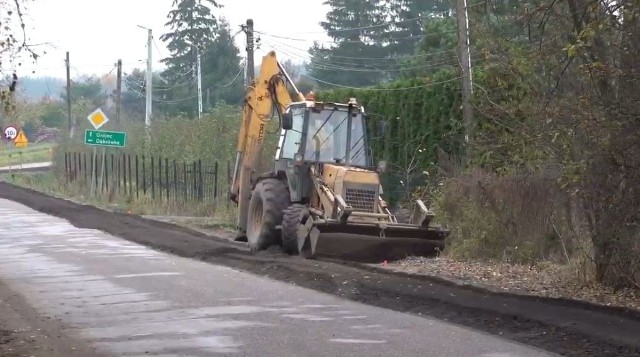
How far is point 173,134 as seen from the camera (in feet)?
138

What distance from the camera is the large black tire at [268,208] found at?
19906mm

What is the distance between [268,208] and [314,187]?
1045mm

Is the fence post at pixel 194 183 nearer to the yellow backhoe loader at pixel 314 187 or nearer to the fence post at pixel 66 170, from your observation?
the yellow backhoe loader at pixel 314 187

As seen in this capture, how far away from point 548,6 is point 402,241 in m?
7.59

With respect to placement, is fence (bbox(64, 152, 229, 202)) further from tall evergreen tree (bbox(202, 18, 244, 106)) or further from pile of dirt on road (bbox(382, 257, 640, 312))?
tall evergreen tree (bbox(202, 18, 244, 106))

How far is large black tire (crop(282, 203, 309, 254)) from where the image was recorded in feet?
61.6

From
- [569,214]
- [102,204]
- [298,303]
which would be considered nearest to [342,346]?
[298,303]

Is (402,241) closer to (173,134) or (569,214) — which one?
(569,214)

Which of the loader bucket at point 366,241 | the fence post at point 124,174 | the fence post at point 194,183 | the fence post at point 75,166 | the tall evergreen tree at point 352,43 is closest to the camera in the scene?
the loader bucket at point 366,241

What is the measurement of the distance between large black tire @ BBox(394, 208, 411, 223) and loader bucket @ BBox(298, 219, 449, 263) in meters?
2.70

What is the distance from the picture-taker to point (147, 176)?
4312 centimetres

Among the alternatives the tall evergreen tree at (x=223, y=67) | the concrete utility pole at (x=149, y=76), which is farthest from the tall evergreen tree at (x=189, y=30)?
the concrete utility pole at (x=149, y=76)

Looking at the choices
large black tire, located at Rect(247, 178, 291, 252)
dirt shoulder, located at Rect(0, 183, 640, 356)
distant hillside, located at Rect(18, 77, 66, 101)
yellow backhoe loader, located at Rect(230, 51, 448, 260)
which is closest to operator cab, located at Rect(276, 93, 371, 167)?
yellow backhoe loader, located at Rect(230, 51, 448, 260)

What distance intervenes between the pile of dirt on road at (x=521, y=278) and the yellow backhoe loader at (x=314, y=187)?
0.70 meters
